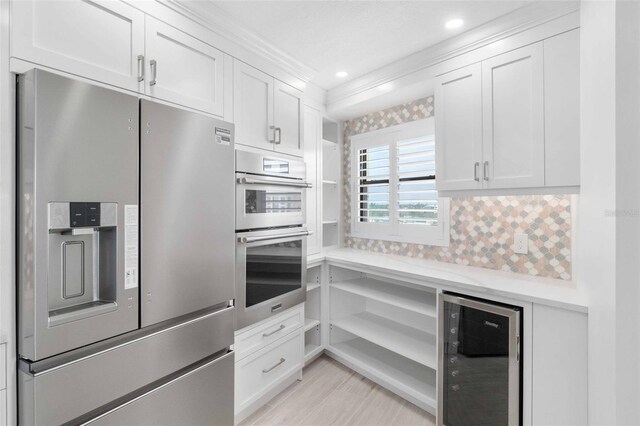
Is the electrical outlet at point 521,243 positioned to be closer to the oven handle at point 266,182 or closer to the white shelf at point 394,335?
the white shelf at point 394,335

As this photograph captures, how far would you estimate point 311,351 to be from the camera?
8.83ft

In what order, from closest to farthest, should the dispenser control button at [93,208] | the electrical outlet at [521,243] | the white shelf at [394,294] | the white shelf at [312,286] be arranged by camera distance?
the dispenser control button at [93,208] → the electrical outlet at [521,243] → the white shelf at [394,294] → the white shelf at [312,286]

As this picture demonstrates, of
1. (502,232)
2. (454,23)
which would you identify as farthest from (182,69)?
(502,232)

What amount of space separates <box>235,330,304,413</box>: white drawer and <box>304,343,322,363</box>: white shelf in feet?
0.71

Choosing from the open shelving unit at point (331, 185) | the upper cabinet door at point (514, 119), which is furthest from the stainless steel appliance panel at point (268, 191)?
the upper cabinet door at point (514, 119)

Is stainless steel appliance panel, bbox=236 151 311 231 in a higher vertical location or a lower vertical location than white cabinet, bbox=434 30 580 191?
lower

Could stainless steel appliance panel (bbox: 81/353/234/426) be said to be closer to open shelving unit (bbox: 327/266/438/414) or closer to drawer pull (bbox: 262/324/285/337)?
drawer pull (bbox: 262/324/285/337)

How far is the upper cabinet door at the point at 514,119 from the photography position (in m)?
1.71

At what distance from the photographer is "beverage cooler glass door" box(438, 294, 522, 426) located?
1.60 m

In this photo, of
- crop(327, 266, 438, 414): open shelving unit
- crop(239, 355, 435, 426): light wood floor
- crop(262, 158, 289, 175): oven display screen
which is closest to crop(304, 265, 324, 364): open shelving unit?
crop(327, 266, 438, 414): open shelving unit

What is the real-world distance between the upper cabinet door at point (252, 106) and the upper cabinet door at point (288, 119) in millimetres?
66

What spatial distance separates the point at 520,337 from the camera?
158 centimetres

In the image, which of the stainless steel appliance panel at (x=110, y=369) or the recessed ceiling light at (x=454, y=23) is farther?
the recessed ceiling light at (x=454, y=23)

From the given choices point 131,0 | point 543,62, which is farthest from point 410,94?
point 131,0
